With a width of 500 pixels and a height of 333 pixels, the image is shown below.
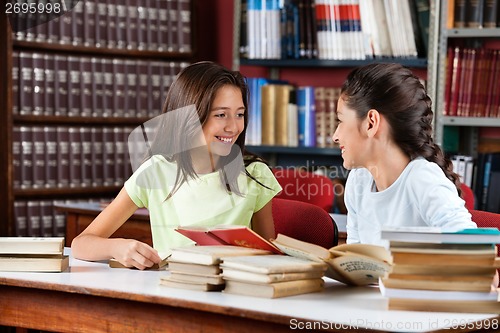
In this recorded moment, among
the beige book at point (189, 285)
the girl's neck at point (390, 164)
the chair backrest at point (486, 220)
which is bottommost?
the beige book at point (189, 285)

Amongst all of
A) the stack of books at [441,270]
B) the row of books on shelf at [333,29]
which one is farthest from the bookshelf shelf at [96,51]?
the stack of books at [441,270]

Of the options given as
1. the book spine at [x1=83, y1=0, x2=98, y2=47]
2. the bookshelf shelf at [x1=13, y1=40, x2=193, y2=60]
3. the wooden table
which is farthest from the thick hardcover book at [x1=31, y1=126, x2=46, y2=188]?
the wooden table

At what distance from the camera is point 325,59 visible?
434 centimetres

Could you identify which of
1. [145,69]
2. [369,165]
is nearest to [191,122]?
[369,165]

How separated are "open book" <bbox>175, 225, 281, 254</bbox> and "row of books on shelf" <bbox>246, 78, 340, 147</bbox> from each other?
97.4 inches

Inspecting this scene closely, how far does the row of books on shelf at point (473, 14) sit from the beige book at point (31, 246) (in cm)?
248

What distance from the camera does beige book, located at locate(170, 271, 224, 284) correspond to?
1781 millimetres

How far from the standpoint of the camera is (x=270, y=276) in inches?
67.2

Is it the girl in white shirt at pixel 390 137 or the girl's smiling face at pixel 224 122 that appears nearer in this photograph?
the girl in white shirt at pixel 390 137

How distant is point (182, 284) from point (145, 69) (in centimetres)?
312

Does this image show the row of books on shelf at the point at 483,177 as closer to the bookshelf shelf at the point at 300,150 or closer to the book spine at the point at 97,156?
the bookshelf shelf at the point at 300,150

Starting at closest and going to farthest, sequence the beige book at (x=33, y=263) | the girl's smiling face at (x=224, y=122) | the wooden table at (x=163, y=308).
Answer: the wooden table at (x=163, y=308)
the beige book at (x=33, y=263)
the girl's smiling face at (x=224, y=122)

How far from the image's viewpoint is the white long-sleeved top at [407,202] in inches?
78.2

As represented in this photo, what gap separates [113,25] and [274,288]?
3232 mm
